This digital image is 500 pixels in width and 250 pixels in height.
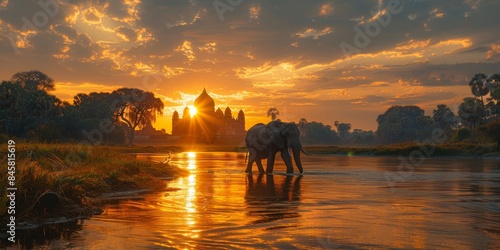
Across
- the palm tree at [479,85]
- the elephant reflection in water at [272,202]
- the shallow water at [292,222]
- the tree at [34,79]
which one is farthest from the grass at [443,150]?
the tree at [34,79]

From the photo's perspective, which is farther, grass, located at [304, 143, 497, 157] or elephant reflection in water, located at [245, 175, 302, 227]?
grass, located at [304, 143, 497, 157]

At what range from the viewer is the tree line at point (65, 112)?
7412 cm

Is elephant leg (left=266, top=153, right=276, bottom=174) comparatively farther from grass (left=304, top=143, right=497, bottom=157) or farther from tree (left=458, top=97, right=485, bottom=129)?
tree (left=458, top=97, right=485, bottom=129)

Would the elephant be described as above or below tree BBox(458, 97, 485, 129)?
below

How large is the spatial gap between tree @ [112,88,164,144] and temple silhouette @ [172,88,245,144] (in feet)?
88.3

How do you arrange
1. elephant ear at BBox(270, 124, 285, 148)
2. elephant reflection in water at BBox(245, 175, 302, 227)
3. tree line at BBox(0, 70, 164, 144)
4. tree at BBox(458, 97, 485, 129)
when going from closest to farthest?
1. elephant reflection in water at BBox(245, 175, 302, 227)
2. elephant ear at BBox(270, 124, 285, 148)
3. tree line at BBox(0, 70, 164, 144)
4. tree at BBox(458, 97, 485, 129)

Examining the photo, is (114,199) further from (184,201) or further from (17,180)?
(17,180)

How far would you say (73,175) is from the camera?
494 inches

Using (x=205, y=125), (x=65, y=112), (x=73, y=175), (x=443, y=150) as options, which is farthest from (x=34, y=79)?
(x=73, y=175)

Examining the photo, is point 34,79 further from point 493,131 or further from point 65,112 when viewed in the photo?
point 493,131

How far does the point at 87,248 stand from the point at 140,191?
8662 millimetres

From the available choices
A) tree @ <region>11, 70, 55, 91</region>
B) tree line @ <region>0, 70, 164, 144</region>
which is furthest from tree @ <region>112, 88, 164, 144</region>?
tree @ <region>11, 70, 55, 91</region>

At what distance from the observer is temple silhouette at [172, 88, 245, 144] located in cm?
14688

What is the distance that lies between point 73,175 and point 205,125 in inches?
5319
